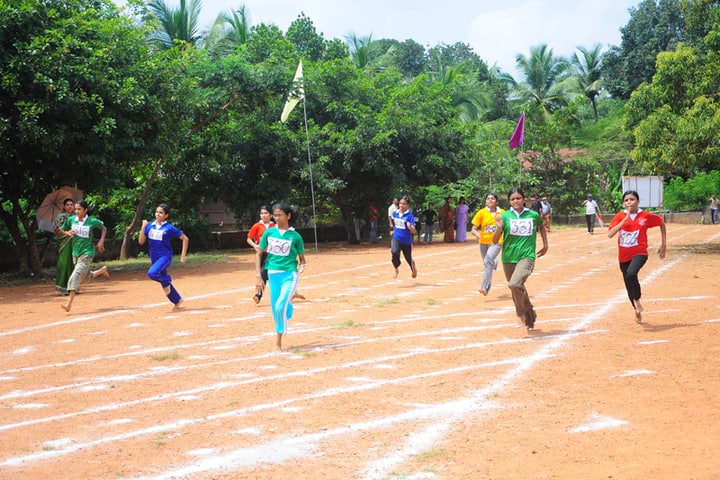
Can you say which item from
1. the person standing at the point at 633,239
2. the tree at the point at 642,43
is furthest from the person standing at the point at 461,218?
the person standing at the point at 633,239

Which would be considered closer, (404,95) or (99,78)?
(99,78)

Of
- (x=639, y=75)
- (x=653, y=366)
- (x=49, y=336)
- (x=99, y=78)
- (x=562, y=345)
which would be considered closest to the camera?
(x=653, y=366)

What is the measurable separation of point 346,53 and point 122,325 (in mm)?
27905

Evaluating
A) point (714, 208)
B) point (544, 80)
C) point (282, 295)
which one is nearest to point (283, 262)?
point (282, 295)

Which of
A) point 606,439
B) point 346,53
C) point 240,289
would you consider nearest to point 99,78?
point 240,289

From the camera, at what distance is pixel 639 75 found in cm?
4522

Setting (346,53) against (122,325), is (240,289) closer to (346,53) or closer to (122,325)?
(122,325)

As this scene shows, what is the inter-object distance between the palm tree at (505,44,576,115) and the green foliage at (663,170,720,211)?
11440 millimetres

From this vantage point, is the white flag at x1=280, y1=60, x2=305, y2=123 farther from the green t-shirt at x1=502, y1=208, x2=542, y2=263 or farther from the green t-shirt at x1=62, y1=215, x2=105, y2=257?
the green t-shirt at x1=502, y1=208, x2=542, y2=263

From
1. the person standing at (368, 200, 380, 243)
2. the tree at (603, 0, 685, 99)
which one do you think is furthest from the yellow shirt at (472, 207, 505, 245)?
the tree at (603, 0, 685, 99)

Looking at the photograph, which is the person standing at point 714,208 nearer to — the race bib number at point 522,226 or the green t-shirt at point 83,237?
the race bib number at point 522,226

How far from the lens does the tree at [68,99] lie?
52.4ft

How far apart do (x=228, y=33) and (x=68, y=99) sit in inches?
863

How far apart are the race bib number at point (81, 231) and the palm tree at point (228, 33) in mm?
18048
